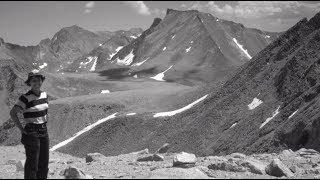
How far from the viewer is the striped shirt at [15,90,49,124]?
11891mm

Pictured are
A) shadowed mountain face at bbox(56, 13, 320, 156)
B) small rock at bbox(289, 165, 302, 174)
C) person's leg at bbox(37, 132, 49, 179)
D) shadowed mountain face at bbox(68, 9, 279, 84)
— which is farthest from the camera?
shadowed mountain face at bbox(68, 9, 279, 84)

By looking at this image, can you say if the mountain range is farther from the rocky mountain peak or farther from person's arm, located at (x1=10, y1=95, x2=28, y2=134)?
person's arm, located at (x1=10, y1=95, x2=28, y2=134)

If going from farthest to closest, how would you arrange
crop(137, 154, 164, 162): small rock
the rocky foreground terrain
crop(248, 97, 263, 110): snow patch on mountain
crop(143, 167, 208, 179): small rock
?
crop(248, 97, 263, 110): snow patch on mountain → crop(137, 154, 164, 162): small rock → the rocky foreground terrain → crop(143, 167, 208, 179): small rock

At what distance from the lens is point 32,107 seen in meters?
12.0

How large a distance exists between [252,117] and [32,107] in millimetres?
31339

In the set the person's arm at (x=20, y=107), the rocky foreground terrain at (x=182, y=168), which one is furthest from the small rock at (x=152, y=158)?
the person's arm at (x=20, y=107)

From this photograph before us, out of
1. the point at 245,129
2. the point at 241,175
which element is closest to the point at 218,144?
the point at 245,129

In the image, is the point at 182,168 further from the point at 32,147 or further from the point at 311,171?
the point at 311,171

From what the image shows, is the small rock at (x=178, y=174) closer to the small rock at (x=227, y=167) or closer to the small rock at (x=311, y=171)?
the small rock at (x=227, y=167)

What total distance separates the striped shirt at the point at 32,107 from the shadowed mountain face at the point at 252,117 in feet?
65.0

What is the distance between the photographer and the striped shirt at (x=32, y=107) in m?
11.9

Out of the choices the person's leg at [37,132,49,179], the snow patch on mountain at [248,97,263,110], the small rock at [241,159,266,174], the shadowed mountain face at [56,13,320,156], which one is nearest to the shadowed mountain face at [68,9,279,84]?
Answer: the shadowed mountain face at [56,13,320,156]

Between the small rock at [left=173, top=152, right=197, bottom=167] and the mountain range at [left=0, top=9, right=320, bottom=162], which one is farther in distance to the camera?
the mountain range at [left=0, top=9, right=320, bottom=162]

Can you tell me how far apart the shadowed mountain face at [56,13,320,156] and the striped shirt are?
780 inches
